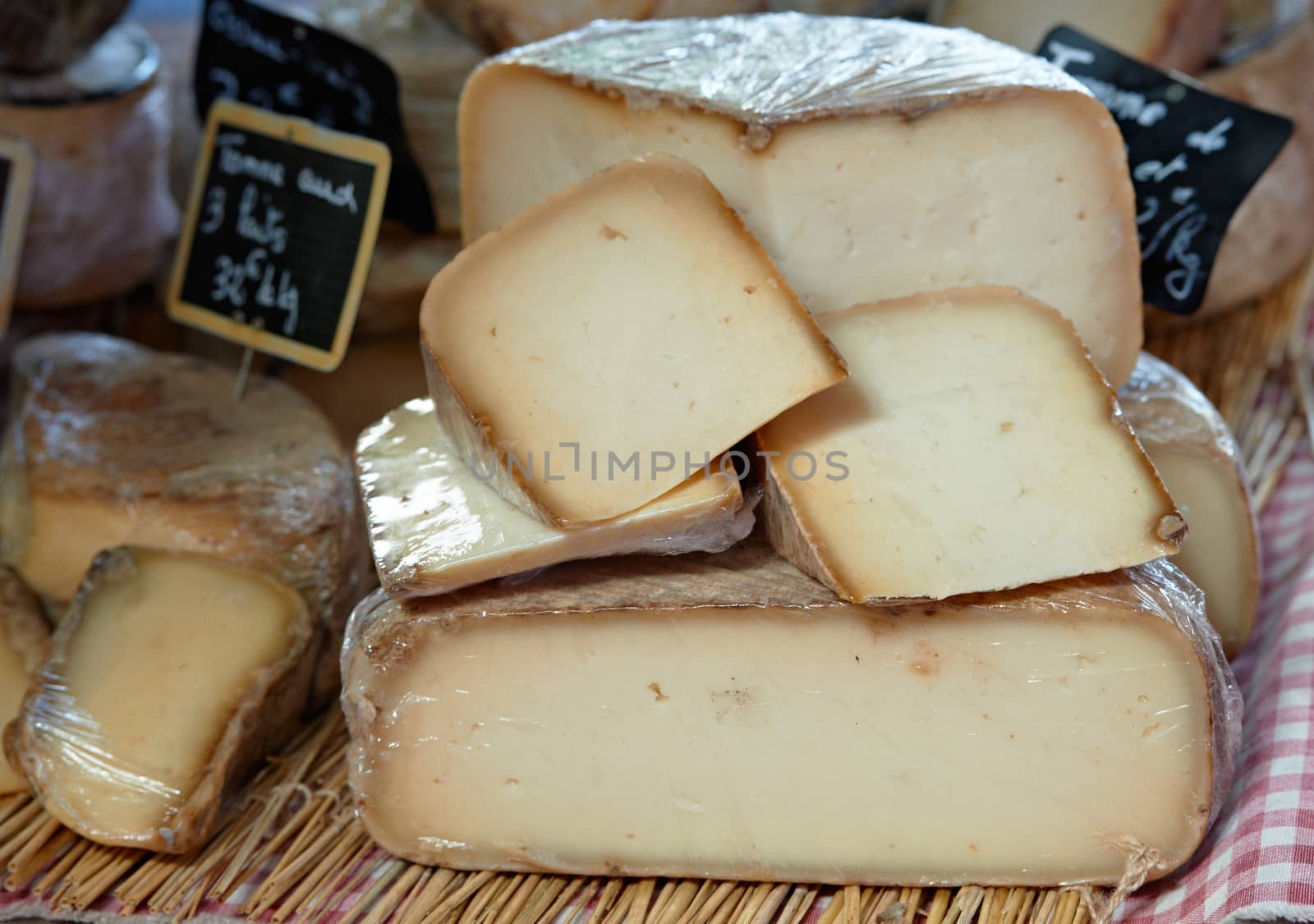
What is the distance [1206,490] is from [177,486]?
130 centimetres

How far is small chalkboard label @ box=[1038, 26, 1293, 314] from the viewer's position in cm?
168

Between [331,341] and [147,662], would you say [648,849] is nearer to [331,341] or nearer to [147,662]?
[147,662]

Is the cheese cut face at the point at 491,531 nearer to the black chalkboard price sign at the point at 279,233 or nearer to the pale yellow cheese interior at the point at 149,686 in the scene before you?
the pale yellow cheese interior at the point at 149,686

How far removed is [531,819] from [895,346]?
0.64 m

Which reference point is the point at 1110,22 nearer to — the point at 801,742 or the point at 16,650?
the point at 801,742

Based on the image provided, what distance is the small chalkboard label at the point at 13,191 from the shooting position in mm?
1921

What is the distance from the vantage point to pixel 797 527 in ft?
4.05

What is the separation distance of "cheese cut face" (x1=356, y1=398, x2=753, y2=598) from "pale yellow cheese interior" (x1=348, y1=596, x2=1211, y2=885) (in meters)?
0.07

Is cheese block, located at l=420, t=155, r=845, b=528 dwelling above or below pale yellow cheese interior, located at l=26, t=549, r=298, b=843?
above

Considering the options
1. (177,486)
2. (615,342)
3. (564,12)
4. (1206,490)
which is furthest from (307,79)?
(1206,490)

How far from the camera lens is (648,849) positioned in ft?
4.44

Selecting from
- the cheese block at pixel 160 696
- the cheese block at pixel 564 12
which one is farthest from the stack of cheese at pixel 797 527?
the cheese block at pixel 564 12

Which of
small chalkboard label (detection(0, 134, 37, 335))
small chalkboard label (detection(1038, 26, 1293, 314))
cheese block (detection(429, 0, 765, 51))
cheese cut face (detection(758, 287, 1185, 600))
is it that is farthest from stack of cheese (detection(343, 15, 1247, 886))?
small chalkboard label (detection(0, 134, 37, 335))

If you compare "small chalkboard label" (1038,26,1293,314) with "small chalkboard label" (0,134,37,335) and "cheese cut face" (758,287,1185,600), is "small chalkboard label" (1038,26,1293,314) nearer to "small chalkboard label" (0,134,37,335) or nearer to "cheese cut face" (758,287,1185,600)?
"cheese cut face" (758,287,1185,600)
